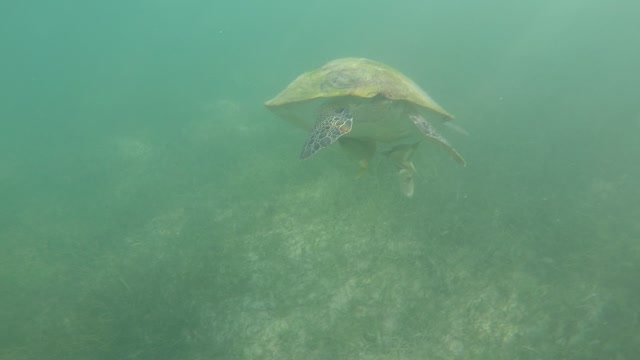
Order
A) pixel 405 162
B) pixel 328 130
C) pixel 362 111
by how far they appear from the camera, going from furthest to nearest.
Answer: pixel 405 162 → pixel 362 111 → pixel 328 130

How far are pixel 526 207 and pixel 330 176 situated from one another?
2.53m

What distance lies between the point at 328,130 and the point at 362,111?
549 mm

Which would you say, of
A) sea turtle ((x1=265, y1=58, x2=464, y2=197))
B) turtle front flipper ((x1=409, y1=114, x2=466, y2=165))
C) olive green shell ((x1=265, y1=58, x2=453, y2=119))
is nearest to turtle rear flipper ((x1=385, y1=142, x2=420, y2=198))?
sea turtle ((x1=265, y1=58, x2=464, y2=197))

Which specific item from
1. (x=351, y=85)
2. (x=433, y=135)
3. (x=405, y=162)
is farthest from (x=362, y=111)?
(x=405, y=162)

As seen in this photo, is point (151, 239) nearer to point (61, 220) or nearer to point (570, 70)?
point (61, 220)

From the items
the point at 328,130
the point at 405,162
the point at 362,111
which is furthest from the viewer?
the point at 405,162

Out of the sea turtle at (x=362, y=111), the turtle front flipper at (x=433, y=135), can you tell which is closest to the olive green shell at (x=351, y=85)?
the sea turtle at (x=362, y=111)

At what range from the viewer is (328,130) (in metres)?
3.44

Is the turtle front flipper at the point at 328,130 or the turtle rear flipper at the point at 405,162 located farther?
the turtle rear flipper at the point at 405,162

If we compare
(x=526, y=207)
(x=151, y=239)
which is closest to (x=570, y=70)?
(x=526, y=207)

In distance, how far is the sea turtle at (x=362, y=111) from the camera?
358 cm

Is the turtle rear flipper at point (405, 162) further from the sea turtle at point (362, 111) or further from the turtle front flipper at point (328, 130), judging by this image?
the turtle front flipper at point (328, 130)

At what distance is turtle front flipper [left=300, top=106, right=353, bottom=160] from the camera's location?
333 centimetres

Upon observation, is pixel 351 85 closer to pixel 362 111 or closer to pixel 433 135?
pixel 362 111
